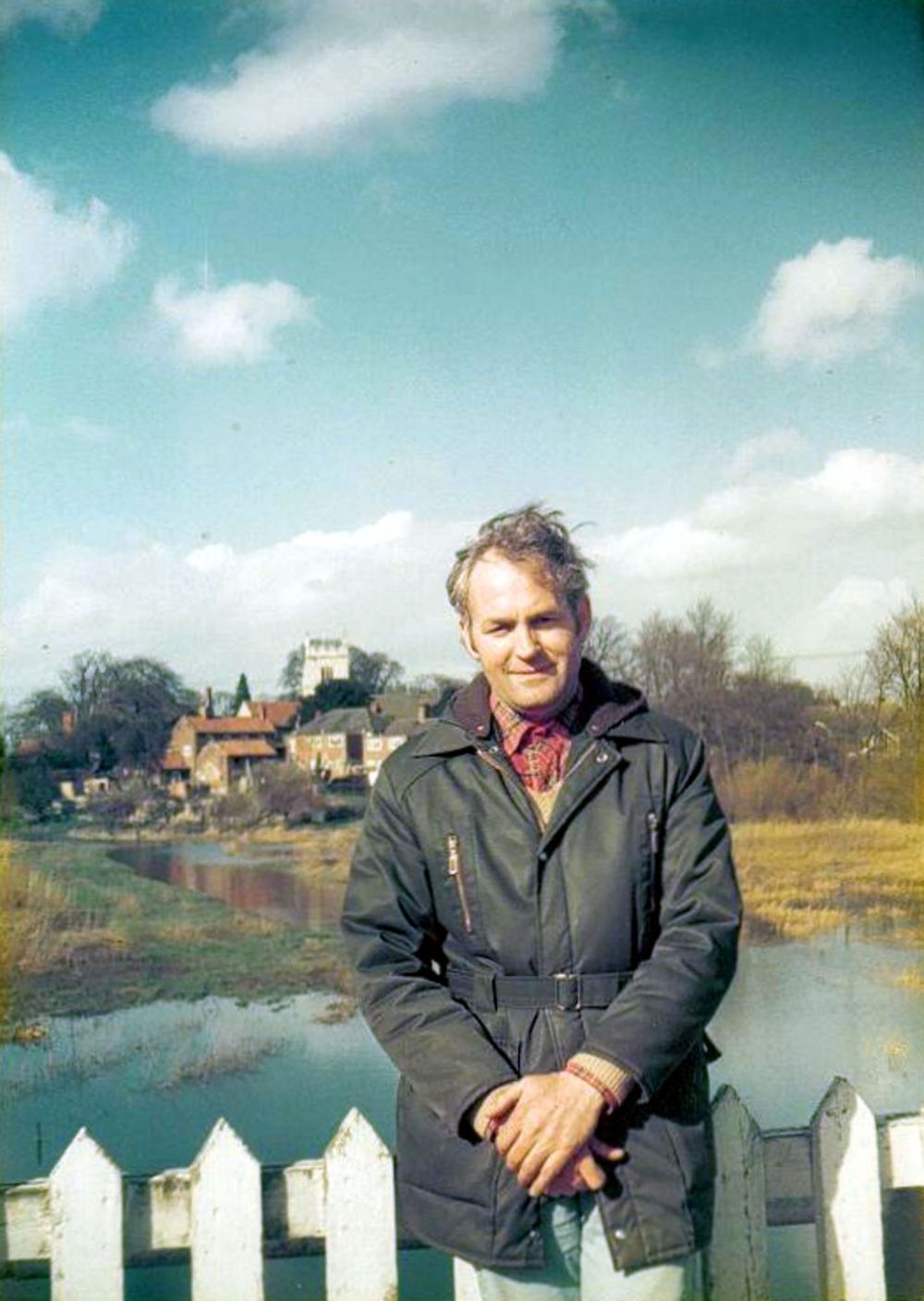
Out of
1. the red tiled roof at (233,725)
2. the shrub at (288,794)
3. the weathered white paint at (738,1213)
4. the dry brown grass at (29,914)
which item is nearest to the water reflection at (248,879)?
the shrub at (288,794)

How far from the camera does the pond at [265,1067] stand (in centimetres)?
298

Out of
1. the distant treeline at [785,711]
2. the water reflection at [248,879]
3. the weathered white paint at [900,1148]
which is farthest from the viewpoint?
the distant treeline at [785,711]

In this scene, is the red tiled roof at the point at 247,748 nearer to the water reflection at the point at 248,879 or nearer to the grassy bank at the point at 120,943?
the water reflection at the point at 248,879

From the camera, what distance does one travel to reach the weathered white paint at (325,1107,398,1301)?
1913 millimetres

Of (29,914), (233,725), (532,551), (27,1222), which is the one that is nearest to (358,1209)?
(27,1222)

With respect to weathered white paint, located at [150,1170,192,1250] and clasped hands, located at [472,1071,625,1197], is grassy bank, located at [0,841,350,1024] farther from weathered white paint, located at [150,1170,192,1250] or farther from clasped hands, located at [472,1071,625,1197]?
clasped hands, located at [472,1071,625,1197]

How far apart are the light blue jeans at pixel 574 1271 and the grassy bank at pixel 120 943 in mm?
1835

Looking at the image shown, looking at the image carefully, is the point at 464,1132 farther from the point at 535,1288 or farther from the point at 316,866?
the point at 316,866

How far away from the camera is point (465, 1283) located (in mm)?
1922

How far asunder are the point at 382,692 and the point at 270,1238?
5.91 ft

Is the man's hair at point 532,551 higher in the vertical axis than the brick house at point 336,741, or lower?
higher

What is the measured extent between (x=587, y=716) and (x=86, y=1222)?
128 cm

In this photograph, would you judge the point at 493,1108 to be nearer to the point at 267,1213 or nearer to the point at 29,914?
the point at 267,1213

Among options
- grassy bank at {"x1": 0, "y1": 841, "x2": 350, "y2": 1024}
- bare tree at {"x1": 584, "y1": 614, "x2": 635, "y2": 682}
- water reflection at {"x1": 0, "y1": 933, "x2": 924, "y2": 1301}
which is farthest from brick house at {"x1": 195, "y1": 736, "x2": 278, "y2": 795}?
bare tree at {"x1": 584, "y1": 614, "x2": 635, "y2": 682}
